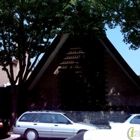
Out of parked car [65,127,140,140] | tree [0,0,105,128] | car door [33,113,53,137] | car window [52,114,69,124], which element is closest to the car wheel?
car door [33,113,53,137]

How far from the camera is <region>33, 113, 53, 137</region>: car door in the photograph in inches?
583

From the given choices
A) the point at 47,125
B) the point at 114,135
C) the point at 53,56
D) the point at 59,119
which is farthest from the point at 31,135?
the point at 114,135

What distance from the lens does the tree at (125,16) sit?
13391 mm

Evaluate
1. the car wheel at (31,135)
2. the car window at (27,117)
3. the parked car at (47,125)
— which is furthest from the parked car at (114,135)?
the car window at (27,117)

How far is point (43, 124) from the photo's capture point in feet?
49.2

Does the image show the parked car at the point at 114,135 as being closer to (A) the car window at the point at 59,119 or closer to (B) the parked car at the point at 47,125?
(B) the parked car at the point at 47,125

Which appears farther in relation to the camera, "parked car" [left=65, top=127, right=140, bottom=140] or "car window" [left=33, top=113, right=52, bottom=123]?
"car window" [left=33, top=113, right=52, bottom=123]

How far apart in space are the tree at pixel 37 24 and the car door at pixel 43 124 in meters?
4.31

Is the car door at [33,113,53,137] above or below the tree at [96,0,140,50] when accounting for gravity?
below

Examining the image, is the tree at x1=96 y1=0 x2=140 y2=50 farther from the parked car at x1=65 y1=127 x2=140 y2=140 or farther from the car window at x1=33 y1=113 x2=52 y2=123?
the parked car at x1=65 y1=127 x2=140 y2=140

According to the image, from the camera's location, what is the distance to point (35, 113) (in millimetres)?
15555

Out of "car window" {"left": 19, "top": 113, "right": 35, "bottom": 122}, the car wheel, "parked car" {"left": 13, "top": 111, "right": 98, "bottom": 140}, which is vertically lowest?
the car wheel

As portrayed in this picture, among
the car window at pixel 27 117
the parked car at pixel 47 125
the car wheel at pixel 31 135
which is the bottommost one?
the car wheel at pixel 31 135

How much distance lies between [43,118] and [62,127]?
48.7 inches
